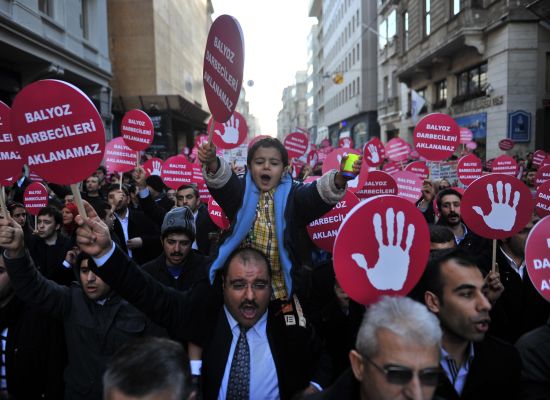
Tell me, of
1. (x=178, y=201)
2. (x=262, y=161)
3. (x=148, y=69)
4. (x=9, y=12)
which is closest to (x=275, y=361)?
(x=262, y=161)

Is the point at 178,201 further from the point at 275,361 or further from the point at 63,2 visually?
the point at 63,2

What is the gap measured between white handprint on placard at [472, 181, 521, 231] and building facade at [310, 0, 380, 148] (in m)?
26.6

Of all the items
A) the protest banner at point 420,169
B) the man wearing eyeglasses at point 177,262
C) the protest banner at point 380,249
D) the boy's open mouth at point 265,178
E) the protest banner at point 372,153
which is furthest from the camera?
the protest banner at point 372,153

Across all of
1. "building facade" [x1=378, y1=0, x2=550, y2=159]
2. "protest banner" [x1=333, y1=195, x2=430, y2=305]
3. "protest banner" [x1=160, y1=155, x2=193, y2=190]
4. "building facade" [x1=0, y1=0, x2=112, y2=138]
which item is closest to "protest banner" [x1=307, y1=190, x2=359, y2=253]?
"protest banner" [x1=333, y1=195, x2=430, y2=305]

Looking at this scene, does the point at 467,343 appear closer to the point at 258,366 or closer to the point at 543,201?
the point at 258,366

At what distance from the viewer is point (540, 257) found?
2629 millimetres

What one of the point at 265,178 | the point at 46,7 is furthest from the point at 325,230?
the point at 46,7

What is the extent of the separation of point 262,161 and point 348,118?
42248mm

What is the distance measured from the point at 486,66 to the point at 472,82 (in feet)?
4.17

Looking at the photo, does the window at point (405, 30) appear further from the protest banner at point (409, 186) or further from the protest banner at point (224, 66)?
the protest banner at point (224, 66)

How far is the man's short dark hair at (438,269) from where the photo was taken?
2348 mm

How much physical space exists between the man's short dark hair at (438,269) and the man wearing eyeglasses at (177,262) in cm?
169

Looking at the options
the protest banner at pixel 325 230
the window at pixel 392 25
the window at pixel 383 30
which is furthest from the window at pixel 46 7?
the window at pixel 383 30

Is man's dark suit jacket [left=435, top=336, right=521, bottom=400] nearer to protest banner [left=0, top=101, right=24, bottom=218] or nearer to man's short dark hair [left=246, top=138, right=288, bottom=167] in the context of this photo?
man's short dark hair [left=246, top=138, right=288, bottom=167]
